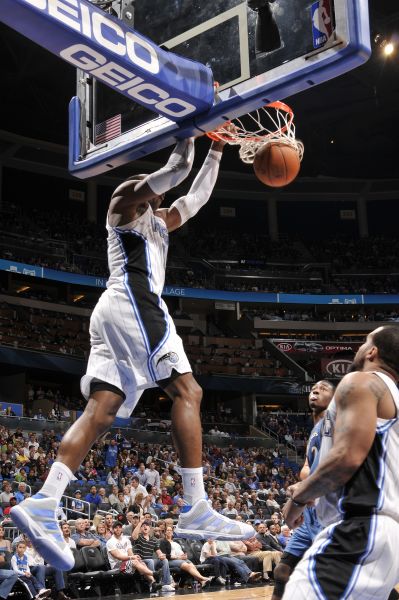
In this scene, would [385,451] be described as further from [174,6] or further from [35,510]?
[174,6]

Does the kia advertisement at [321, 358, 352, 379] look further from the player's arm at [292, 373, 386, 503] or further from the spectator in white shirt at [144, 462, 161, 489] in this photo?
the player's arm at [292, 373, 386, 503]

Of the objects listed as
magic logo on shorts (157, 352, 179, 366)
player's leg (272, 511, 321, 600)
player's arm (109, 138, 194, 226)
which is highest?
player's arm (109, 138, 194, 226)

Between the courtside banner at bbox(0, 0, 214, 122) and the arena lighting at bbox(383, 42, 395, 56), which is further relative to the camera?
the arena lighting at bbox(383, 42, 395, 56)

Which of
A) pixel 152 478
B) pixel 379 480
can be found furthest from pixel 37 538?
pixel 152 478

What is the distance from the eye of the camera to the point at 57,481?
350 cm

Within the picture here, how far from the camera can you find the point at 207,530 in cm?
367

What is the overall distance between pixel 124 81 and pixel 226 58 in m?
0.66

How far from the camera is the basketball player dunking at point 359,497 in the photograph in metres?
2.68

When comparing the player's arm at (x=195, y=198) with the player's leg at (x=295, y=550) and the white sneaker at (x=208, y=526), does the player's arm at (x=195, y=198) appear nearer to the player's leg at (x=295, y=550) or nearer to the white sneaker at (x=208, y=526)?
the white sneaker at (x=208, y=526)

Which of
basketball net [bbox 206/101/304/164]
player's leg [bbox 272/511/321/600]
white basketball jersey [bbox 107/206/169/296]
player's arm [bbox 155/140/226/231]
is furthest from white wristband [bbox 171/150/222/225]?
player's leg [bbox 272/511/321/600]

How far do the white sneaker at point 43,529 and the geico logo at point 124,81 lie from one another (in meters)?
2.08

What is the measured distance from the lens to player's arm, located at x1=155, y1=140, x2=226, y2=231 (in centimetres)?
434

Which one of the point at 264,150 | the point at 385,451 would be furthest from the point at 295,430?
the point at 385,451

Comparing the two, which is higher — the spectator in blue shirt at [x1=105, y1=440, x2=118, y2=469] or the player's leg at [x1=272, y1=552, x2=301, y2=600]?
the spectator in blue shirt at [x1=105, y1=440, x2=118, y2=469]
